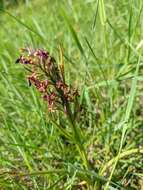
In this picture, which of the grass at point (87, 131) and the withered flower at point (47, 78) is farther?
the grass at point (87, 131)

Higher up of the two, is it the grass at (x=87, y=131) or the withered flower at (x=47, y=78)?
the withered flower at (x=47, y=78)

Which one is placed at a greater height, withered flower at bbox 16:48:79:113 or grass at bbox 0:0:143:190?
withered flower at bbox 16:48:79:113

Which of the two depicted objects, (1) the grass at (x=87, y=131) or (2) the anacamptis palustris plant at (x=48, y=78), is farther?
(1) the grass at (x=87, y=131)

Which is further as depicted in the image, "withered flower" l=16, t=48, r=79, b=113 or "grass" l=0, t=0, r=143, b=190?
"grass" l=0, t=0, r=143, b=190

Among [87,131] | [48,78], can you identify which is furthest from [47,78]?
[87,131]

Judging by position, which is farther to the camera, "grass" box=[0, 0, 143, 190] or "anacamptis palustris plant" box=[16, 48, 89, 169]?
"grass" box=[0, 0, 143, 190]

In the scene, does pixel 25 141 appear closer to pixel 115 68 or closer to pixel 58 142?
pixel 58 142

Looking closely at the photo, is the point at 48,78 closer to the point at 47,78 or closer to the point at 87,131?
the point at 47,78

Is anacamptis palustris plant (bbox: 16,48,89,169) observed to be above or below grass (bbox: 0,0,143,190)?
above

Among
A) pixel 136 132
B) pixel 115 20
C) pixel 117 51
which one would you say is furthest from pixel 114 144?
pixel 115 20

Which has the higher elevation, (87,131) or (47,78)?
(47,78)

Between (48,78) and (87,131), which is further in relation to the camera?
(87,131)
